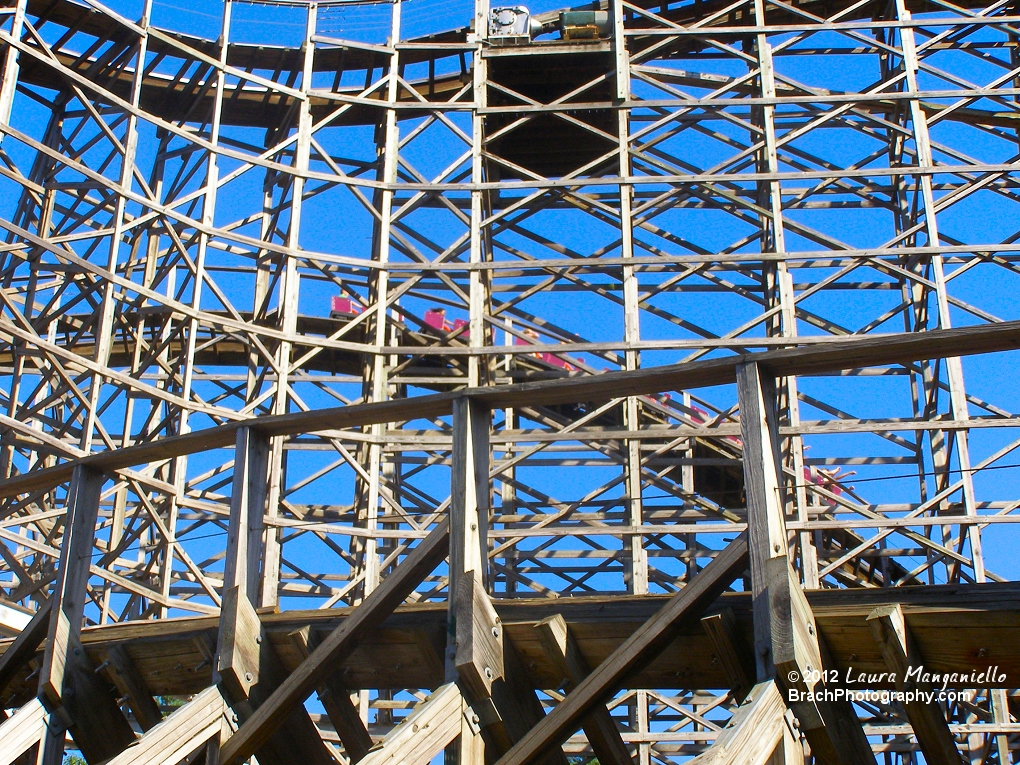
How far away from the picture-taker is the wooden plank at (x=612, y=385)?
508 cm

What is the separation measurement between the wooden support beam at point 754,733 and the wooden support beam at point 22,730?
3268 millimetres

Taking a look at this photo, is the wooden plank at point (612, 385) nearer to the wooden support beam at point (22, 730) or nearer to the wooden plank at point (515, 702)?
the wooden plank at point (515, 702)

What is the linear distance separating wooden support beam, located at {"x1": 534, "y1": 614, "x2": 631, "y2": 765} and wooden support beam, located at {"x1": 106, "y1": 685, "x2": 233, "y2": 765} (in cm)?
154

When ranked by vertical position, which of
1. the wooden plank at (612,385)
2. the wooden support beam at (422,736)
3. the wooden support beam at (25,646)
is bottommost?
the wooden support beam at (422,736)

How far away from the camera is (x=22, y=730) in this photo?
19.8 feet

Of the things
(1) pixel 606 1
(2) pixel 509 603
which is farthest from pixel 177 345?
(2) pixel 509 603

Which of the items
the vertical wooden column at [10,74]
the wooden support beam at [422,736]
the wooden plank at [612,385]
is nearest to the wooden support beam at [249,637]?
the wooden plank at [612,385]

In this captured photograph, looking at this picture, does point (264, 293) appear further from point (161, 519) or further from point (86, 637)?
point (86, 637)

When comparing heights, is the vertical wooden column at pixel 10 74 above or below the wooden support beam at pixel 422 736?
above

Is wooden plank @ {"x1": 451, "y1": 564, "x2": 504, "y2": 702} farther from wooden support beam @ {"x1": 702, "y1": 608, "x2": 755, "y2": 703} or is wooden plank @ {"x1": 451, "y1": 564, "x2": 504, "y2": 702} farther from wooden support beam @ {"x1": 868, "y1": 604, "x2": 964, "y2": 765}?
wooden support beam @ {"x1": 868, "y1": 604, "x2": 964, "y2": 765}

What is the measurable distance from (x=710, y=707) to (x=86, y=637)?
30.4ft

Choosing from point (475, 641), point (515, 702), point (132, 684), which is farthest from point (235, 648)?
point (515, 702)

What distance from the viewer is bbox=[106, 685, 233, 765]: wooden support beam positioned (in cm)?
560

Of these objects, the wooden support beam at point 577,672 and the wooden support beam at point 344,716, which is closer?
the wooden support beam at point 577,672
